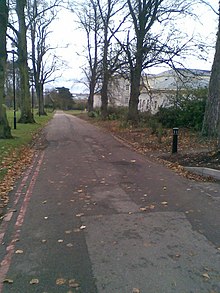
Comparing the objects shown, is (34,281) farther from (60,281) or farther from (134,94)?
(134,94)

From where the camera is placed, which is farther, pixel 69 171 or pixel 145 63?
pixel 145 63

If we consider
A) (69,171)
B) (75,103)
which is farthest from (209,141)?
(75,103)

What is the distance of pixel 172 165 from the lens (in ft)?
32.2

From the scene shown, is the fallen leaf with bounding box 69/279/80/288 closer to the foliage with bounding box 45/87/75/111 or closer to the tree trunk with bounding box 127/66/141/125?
the tree trunk with bounding box 127/66/141/125

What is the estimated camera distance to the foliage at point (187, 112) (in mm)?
18562

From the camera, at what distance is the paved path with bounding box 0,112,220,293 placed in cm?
331

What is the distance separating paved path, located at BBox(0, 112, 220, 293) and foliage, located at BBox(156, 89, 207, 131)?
1143 centimetres

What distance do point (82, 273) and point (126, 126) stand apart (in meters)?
19.4

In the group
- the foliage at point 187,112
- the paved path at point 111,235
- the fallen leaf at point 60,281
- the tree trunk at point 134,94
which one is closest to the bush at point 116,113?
the tree trunk at point 134,94

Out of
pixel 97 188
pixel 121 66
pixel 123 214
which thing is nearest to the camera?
pixel 123 214

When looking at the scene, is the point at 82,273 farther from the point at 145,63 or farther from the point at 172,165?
the point at 145,63

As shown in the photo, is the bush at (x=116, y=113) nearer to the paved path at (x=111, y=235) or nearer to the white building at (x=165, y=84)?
the white building at (x=165, y=84)

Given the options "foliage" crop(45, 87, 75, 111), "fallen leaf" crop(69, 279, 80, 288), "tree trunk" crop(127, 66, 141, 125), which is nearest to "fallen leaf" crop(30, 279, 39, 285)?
"fallen leaf" crop(69, 279, 80, 288)

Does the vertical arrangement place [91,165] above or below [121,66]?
below
